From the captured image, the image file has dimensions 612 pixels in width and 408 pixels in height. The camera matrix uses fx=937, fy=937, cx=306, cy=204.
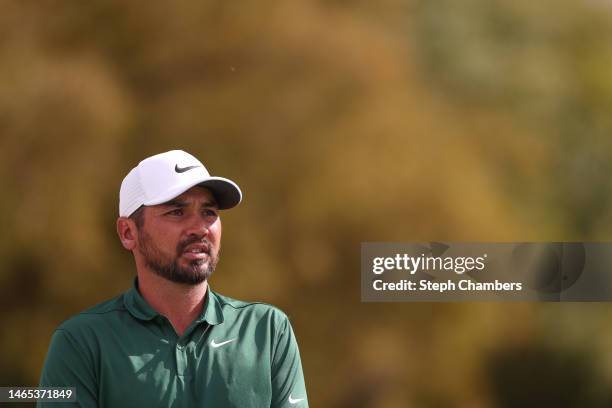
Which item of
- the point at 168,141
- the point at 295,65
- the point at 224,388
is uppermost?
the point at 295,65

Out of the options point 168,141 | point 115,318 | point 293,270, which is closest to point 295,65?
point 168,141

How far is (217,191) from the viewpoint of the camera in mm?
1551

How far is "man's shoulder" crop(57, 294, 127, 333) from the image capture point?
1497mm

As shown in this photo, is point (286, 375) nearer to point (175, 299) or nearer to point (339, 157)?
point (175, 299)

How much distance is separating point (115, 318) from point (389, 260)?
0.98 metres

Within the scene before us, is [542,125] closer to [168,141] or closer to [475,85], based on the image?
[475,85]

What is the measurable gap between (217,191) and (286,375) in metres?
0.32

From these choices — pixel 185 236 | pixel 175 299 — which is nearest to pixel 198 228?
pixel 185 236

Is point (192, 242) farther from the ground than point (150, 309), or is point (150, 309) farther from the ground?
point (192, 242)

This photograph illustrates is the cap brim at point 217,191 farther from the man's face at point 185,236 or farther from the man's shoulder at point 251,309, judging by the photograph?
the man's shoulder at point 251,309

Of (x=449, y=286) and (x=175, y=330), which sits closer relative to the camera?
(x=175, y=330)

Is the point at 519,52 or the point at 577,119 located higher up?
the point at 519,52

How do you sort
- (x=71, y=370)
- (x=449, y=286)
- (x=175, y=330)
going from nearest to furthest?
(x=71, y=370), (x=175, y=330), (x=449, y=286)

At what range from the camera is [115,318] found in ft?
5.06
